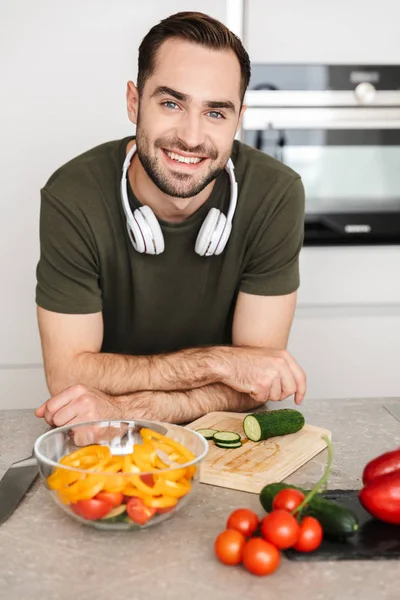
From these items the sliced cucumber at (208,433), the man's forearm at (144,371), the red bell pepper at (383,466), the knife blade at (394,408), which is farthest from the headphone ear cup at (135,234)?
the red bell pepper at (383,466)

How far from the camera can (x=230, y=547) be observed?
106 centimetres

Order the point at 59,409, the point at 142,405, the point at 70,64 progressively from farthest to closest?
the point at 70,64 < the point at 142,405 < the point at 59,409

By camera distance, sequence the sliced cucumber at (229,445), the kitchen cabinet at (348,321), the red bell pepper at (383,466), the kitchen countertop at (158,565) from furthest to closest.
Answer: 1. the kitchen cabinet at (348,321)
2. the sliced cucumber at (229,445)
3. the red bell pepper at (383,466)
4. the kitchen countertop at (158,565)

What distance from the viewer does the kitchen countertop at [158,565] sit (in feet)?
3.32

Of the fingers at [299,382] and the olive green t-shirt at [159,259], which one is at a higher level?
the olive green t-shirt at [159,259]

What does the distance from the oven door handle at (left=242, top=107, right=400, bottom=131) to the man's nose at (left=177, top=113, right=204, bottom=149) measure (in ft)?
3.25

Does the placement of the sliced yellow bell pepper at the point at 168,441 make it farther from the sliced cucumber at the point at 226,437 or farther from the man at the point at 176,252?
the man at the point at 176,252

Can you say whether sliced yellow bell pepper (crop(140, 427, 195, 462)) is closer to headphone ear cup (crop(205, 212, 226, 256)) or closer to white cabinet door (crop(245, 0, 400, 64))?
headphone ear cup (crop(205, 212, 226, 256))

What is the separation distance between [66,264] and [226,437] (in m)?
0.64

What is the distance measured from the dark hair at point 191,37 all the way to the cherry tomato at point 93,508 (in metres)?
1.09

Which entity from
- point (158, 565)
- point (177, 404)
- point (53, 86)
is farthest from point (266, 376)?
point (53, 86)

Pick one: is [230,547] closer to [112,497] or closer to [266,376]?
[112,497]

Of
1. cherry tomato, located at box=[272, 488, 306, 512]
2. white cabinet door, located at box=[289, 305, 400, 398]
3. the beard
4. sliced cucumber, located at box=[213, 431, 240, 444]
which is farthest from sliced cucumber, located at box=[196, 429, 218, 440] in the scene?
white cabinet door, located at box=[289, 305, 400, 398]

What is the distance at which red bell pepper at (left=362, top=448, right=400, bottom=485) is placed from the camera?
1227mm
